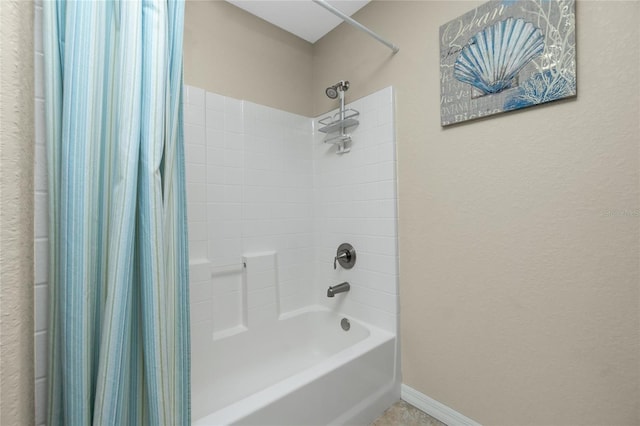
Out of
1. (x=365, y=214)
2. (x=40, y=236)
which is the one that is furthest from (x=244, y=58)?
(x=40, y=236)

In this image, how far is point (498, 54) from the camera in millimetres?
1256

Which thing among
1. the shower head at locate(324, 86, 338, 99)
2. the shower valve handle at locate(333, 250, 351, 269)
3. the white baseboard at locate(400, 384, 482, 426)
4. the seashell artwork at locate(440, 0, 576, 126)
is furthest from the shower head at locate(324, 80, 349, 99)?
the white baseboard at locate(400, 384, 482, 426)

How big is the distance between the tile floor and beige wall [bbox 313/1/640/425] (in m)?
0.11

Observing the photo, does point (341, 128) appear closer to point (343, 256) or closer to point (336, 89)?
point (336, 89)

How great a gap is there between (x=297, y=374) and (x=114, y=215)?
98 cm

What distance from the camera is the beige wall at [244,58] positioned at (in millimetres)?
1684

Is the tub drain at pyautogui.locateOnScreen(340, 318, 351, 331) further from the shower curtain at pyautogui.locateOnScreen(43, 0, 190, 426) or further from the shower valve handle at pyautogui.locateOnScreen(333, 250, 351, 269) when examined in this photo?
the shower curtain at pyautogui.locateOnScreen(43, 0, 190, 426)

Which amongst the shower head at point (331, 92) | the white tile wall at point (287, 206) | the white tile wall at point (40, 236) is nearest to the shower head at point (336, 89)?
the shower head at point (331, 92)

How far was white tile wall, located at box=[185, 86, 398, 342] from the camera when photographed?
Answer: 1675 mm

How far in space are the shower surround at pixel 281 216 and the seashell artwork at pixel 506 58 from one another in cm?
39

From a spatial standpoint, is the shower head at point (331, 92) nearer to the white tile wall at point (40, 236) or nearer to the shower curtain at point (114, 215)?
the shower curtain at point (114, 215)

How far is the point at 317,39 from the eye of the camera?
2.19m

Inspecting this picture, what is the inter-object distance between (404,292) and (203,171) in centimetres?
138

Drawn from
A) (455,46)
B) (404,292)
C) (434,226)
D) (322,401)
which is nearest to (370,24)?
(455,46)
